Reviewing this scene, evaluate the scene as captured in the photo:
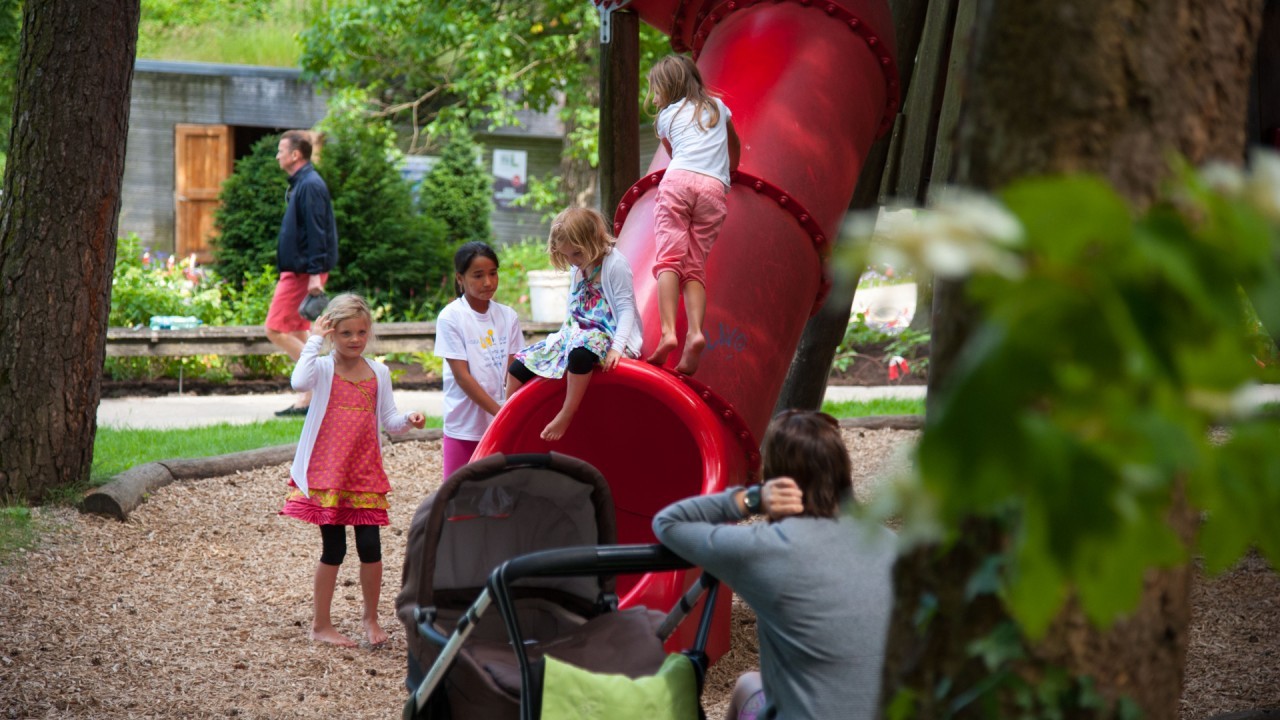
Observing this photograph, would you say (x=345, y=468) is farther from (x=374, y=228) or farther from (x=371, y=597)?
(x=374, y=228)

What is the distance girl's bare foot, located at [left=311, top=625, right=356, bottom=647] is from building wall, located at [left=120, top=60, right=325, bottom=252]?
43.7 feet

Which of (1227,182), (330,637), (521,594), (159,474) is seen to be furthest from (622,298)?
(159,474)

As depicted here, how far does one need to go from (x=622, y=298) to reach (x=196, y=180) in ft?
45.0

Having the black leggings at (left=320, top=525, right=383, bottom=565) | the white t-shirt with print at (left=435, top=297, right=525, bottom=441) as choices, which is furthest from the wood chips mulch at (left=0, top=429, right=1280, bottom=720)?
the white t-shirt with print at (left=435, top=297, right=525, bottom=441)

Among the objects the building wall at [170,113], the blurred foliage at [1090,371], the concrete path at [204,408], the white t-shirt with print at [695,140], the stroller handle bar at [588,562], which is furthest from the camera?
the building wall at [170,113]

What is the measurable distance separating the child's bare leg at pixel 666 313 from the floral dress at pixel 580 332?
0.55 feet

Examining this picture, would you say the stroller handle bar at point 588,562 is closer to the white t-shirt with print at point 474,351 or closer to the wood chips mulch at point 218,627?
the wood chips mulch at point 218,627

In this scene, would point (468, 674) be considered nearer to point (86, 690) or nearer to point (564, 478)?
point (564, 478)

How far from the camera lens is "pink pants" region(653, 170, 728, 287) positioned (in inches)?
183

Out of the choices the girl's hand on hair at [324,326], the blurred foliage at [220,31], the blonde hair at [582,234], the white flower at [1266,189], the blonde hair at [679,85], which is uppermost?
the blurred foliage at [220,31]

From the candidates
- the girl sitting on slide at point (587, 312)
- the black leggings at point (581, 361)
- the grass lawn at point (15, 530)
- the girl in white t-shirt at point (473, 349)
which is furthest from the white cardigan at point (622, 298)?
the grass lawn at point (15, 530)

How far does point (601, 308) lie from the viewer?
4578 mm

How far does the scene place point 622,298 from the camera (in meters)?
4.53

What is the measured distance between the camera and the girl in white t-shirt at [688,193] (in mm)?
4578
